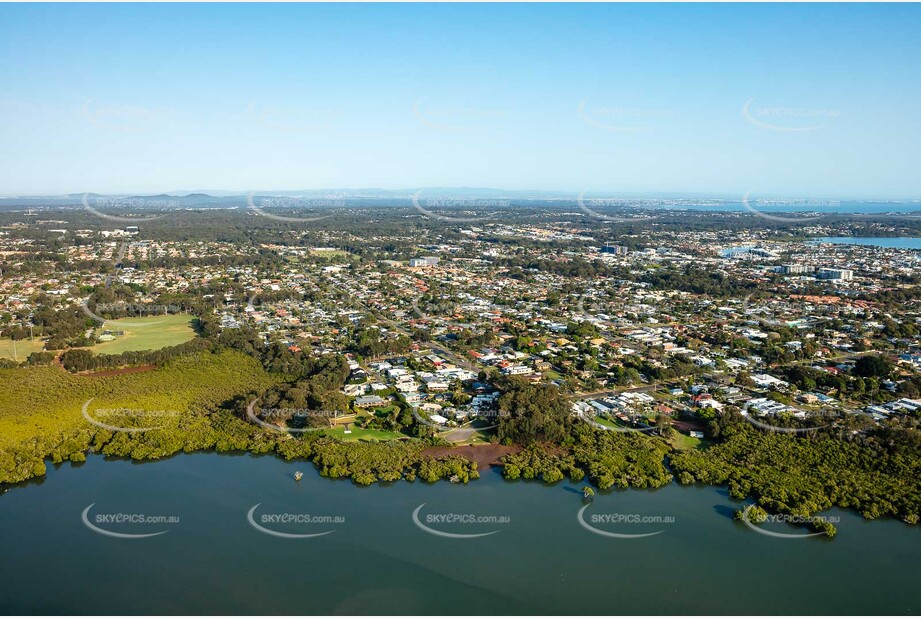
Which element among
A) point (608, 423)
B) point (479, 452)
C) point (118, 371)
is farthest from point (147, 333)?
point (608, 423)

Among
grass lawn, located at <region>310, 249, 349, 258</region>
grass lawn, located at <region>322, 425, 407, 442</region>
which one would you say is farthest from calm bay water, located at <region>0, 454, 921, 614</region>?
grass lawn, located at <region>310, 249, 349, 258</region>

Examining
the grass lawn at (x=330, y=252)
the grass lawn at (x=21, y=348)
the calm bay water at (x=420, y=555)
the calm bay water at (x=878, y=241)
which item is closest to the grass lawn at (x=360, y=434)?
the calm bay water at (x=420, y=555)

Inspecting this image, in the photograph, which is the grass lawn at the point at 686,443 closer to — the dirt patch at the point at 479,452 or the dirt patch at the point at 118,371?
the dirt patch at the point at 479,452

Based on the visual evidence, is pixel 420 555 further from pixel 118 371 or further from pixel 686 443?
pixel 118 371

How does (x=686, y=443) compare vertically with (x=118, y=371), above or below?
above

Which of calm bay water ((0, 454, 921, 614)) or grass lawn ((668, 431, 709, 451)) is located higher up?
grass lawn ((668, 431, 709, 451))

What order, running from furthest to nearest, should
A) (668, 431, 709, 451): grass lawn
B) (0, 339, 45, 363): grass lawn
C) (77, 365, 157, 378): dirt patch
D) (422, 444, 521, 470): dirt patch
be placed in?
(0, 339, 45, 363): grass lawn < (77, 365, 157, 378): dirt patch < (668, 431, 709, 451): grass lawn < (422, 444, 521, 470): dirt patch

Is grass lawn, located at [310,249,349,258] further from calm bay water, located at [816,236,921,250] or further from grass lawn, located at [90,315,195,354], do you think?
calm bay water, located at [816,236,921,250]
